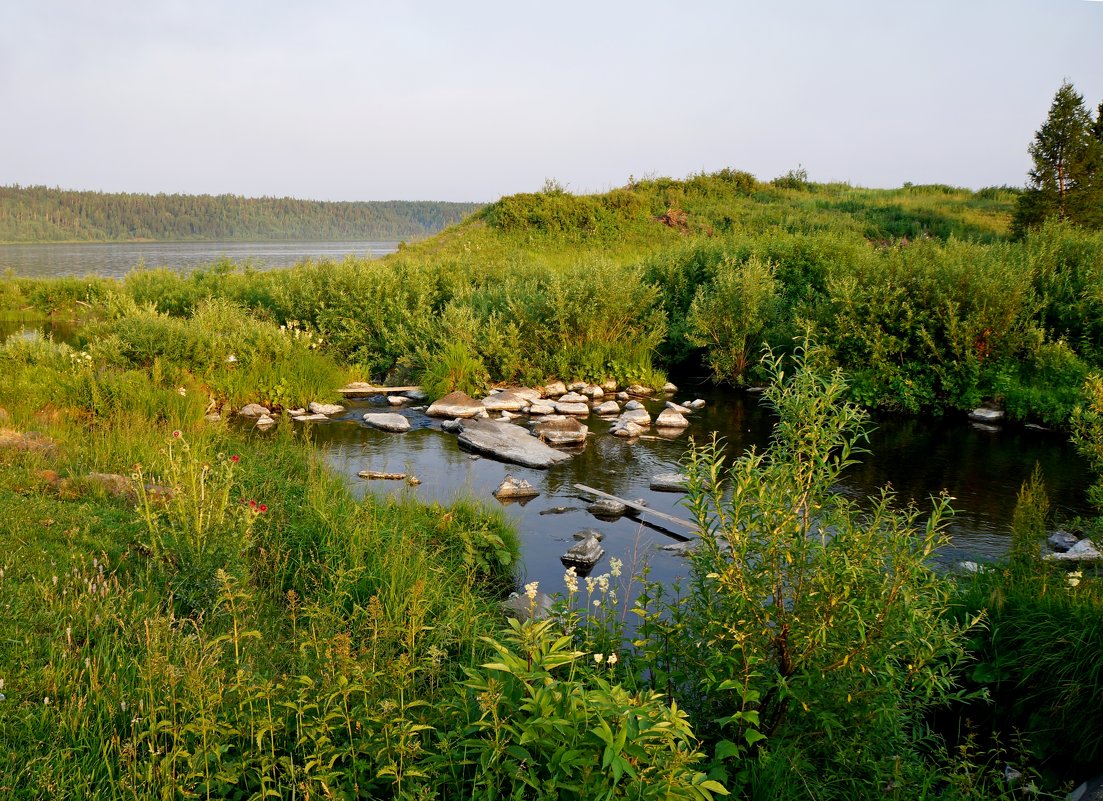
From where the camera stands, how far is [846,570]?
11.4ft

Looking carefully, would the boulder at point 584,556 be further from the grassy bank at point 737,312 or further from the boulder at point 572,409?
the boulder at point 572,409

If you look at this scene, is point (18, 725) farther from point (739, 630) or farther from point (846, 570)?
point (846, 570)

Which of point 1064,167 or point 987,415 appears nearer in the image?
point 987,415

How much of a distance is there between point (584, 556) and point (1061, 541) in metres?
4.70

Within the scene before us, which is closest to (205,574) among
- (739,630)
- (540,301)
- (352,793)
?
(352,793)

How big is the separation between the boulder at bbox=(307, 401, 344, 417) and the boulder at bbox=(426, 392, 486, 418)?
5.28 ft

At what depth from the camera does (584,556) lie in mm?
7203

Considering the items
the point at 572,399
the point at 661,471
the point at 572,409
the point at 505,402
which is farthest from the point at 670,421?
the point at 505,402

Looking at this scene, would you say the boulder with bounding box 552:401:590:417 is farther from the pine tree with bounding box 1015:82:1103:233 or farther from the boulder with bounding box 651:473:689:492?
the pine tree with bounding box 1015:82:1103:233

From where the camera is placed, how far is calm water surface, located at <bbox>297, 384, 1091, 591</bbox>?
308 inches

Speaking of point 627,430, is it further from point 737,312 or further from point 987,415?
point 987,415

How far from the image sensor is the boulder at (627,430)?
12133 millimetres

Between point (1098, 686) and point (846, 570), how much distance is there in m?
2.17

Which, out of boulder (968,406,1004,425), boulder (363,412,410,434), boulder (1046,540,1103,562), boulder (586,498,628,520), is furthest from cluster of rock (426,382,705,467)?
boulder (1046,540,1103,562)
